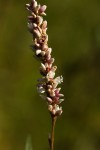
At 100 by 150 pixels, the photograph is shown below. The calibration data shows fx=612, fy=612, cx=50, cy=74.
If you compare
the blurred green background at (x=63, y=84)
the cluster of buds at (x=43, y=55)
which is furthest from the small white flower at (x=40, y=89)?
the blurred green background at (x=63, y=84)

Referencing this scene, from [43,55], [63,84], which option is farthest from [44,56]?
[63,84]

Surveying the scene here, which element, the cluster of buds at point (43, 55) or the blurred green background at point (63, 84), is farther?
the blurred green background at point (63, 84)

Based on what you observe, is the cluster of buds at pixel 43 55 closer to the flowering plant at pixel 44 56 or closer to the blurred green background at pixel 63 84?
the flowering plant at pixel 44 56

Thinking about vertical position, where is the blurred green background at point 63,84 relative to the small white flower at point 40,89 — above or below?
above

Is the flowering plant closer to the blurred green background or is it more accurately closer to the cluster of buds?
the cluster of buds

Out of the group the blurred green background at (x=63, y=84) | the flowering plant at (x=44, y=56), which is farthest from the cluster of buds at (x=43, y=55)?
the blurred green background at (x=63, y=84)

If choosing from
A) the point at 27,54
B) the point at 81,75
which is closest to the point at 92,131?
the point at 81,75

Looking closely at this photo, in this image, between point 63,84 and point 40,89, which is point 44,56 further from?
point 63,84

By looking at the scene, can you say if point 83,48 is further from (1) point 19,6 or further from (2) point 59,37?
(1) point 19,6
